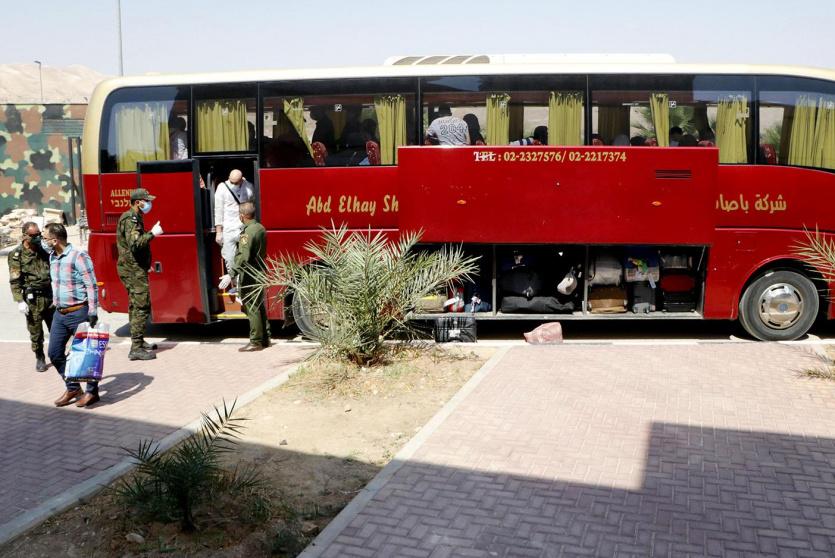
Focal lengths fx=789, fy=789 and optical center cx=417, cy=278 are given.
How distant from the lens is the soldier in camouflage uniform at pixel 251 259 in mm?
9820

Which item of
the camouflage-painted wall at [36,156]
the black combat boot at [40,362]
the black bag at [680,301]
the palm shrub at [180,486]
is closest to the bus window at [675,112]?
the black bag at [680,301]

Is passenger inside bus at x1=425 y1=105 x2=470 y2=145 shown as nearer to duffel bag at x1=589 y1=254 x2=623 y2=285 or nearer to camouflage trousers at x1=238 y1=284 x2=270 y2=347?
duffel bag at x1=589 y1=254 x2=623 y2=285

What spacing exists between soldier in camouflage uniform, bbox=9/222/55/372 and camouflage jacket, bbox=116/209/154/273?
900 mm

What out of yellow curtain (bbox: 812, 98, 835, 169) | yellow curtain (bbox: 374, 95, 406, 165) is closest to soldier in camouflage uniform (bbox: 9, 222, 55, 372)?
yellow curtain (bbox: 374, 95, 406, 165)

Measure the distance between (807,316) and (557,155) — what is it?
3.92 meters

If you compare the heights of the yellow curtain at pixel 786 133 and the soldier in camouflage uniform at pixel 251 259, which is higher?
the yellow curtain at pixel 786 133

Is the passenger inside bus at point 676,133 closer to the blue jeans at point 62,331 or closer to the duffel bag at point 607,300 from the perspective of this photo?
the duffel bag at point 607,300

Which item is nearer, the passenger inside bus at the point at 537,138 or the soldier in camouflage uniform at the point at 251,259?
the soldier in camouflage uniform at the point at 251,259

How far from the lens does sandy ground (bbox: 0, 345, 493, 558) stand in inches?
192

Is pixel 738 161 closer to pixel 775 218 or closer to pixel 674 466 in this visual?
pixel 775 218

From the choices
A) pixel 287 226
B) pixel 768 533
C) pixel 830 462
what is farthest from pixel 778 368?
pixel 287 226

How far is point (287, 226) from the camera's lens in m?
10.8

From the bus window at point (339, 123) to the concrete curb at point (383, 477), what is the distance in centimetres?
371

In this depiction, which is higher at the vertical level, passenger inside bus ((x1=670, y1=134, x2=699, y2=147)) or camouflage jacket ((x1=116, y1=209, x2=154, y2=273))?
passenger inside bus ((x1=670, y1=134, x2=699, y2=147))
